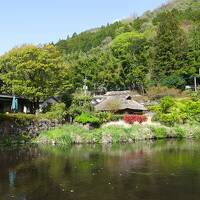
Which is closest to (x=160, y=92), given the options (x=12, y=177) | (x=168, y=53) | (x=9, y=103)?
(x=168, y=53)

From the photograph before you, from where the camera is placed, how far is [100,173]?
70.2ft

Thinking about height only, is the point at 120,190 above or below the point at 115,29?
below

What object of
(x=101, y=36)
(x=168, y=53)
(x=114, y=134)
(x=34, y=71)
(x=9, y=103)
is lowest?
(x=114, y=134)

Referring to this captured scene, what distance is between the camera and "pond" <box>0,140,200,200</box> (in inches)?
652

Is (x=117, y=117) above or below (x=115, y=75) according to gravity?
below

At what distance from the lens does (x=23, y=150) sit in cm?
3112

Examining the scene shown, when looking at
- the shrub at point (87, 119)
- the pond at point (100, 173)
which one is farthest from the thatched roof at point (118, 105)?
the pond at point (100, 173)

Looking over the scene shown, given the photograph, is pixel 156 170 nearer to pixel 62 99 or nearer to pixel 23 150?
pixel 23 150

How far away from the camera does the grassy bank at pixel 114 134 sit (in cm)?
3634

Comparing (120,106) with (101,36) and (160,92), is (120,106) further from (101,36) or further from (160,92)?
(101,36)

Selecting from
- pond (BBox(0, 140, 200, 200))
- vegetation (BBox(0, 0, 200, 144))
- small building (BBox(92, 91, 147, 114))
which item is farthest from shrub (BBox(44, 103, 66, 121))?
small building (BBox(92, 91, 147, 114))

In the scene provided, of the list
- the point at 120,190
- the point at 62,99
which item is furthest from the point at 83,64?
the point at 120,190

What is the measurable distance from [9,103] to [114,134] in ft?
54.7

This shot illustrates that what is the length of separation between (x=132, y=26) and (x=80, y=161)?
100196 mm
